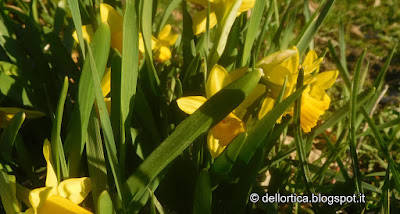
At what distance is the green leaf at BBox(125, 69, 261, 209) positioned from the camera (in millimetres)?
701

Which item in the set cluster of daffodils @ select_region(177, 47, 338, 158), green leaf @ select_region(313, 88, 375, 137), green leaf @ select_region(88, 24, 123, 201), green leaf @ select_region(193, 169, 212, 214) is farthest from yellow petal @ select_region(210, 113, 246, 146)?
green leaf @ select_region(313, 88, 375, 137)

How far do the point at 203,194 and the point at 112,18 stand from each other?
475 millimetres

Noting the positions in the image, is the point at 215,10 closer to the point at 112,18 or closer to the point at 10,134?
the point at 112,18

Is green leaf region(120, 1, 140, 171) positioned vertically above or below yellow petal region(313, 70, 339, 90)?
below

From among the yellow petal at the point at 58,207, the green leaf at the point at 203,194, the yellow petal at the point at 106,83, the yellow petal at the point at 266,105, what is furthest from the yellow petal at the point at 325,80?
the yellow petal at the point at 58,207

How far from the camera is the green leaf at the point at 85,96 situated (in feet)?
2.61

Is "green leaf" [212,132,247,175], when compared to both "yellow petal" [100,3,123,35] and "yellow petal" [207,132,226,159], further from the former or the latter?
"yellow petal" [100,3,123,35]

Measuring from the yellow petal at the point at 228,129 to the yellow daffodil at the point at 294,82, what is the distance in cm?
11

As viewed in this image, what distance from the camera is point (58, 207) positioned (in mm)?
706

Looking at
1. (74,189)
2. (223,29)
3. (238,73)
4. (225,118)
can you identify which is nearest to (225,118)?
(225,118)

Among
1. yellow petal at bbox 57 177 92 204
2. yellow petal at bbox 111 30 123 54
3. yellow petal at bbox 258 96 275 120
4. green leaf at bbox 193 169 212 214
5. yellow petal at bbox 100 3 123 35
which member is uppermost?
yellow petal at bbox 258 96 275 120

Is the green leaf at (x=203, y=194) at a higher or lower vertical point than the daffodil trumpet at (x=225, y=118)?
lower

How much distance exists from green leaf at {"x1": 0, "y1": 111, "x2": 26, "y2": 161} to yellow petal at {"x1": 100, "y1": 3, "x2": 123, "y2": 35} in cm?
30

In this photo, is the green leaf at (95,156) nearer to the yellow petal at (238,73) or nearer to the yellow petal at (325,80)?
the yellow petal at (238,73)
